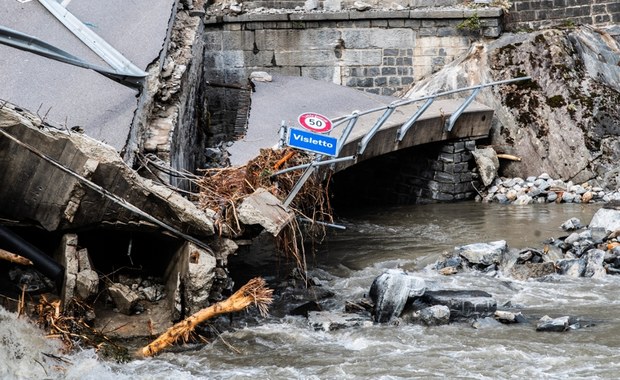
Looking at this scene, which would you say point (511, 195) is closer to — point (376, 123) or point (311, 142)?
point (376, 123)

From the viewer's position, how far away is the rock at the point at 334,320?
10.1m

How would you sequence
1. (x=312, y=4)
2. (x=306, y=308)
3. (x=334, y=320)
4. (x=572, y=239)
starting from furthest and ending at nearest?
(x=312, y=4) < (x=572, y=239) < (x=306, y=308) < (x=334, y=320)

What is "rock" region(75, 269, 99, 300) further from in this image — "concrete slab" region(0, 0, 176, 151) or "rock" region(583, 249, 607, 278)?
"rock" region(583, 249, 607, 278)

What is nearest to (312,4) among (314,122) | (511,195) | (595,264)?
(511,195)

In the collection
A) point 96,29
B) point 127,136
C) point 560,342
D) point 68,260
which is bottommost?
point 560,342

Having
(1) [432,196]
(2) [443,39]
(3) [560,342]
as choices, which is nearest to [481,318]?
(3) [560,342]

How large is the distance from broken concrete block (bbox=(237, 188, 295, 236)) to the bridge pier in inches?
274

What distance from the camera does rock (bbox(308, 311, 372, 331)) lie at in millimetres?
10062

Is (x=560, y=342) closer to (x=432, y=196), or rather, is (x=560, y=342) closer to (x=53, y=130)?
(x=53, y=130)

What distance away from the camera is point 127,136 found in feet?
33.7

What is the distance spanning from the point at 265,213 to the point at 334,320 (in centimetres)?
125

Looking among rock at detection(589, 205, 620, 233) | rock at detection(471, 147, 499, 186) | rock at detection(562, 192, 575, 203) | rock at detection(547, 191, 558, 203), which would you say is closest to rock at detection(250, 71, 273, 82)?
rock at detection(471, 147, 499, 186)

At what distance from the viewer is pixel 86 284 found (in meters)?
9.32

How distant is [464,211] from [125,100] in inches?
249
